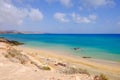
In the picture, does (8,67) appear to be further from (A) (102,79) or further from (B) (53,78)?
(A) (102,79)

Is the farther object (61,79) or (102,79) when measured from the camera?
(102,79)

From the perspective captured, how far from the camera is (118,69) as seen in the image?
19516mm

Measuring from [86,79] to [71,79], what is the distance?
28.4 inches

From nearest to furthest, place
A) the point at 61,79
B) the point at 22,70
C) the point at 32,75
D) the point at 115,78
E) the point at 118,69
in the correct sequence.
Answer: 1. the point at 61,79
2. the point at 32,75
3. the point at 22,70
4. the point at 115,78
5. the point at 118,69

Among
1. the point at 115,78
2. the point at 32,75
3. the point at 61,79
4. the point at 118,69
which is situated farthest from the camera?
the point at 118,69

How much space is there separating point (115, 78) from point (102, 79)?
6334 mm

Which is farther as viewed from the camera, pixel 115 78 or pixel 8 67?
pixel 115 78

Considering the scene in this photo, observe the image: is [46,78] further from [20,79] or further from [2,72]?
[2,72]

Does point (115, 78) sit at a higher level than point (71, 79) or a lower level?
lower

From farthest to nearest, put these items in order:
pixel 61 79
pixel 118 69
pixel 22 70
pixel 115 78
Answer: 1. pixel 118 69
2. pixel 115 78
3. pixel 22 70
4. pixel 61 79

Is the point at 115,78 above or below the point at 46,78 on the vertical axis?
below

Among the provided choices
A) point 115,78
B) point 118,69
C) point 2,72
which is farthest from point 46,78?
point 118,69

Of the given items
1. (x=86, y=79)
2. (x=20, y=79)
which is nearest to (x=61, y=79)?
(x=86, y=79)

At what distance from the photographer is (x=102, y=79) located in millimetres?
9406
